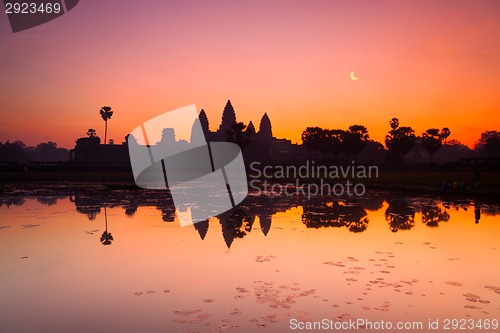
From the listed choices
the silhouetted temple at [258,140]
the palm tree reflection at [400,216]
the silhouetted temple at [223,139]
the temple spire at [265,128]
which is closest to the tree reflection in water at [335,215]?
the palm tree reflection at [400,216]

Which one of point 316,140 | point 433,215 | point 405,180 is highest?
point 316,140

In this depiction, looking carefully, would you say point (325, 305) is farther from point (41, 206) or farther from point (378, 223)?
point (41, 206)

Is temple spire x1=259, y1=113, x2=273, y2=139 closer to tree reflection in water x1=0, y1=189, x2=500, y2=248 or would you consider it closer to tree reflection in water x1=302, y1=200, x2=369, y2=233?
tree reflection in water x1=0, y1=189, x2=500, y2=248

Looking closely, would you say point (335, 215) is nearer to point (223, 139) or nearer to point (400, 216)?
point (400, 216)

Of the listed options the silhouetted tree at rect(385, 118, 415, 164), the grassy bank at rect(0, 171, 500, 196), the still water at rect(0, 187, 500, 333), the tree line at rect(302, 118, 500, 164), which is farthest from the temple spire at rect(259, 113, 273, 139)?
the still water at rect(0, 187, 500, 333)

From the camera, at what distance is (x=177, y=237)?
13.2 m

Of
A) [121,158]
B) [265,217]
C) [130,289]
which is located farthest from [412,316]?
[121,158]

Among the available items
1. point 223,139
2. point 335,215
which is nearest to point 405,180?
point 335,215

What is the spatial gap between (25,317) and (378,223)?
1360 centimetres

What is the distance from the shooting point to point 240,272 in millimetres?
9062

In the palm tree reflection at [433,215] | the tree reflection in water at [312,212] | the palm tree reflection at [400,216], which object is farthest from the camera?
the palm tree reflection at [433,215]

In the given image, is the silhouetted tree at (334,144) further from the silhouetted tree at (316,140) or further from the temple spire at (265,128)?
the temple spire at (265,128)

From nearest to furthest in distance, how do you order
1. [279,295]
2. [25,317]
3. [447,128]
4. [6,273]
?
[25,317]
[279,295]
[6,273]
[447,128]

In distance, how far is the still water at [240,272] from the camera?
6508mm
